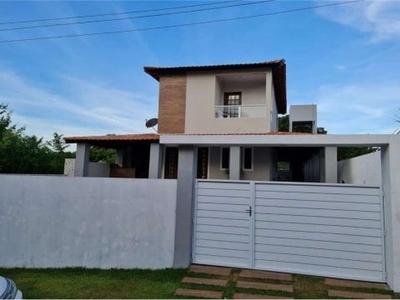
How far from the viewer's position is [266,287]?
216 inches

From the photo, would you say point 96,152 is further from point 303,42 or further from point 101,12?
point 303,42

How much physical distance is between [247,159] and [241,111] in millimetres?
2584

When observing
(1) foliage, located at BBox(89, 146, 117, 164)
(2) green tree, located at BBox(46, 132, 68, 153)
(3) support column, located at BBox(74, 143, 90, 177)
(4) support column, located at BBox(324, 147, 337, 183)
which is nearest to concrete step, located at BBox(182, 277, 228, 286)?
(4) support column, located at BBox(324, 147, 337, 183)

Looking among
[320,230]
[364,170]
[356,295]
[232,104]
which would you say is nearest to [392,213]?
[320,230]

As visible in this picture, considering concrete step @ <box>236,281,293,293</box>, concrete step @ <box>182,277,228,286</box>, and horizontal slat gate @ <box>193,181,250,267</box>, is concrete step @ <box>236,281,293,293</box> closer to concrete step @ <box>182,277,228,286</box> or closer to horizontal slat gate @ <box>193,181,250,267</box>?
concrete step @ <box>182,277,228,286</box>

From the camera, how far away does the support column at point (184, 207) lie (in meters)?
6.48

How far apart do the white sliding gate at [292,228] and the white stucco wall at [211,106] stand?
8.57 m

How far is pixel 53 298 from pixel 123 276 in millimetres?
1463

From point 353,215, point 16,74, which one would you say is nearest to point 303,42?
point 353,215

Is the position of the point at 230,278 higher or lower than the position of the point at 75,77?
lower

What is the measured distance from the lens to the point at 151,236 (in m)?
6.63

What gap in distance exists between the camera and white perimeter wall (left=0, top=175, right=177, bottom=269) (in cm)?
664

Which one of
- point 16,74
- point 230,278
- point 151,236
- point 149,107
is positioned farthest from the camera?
point 149,107

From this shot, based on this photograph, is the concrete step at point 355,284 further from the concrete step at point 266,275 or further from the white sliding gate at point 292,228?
the concrete step at point 266,275
